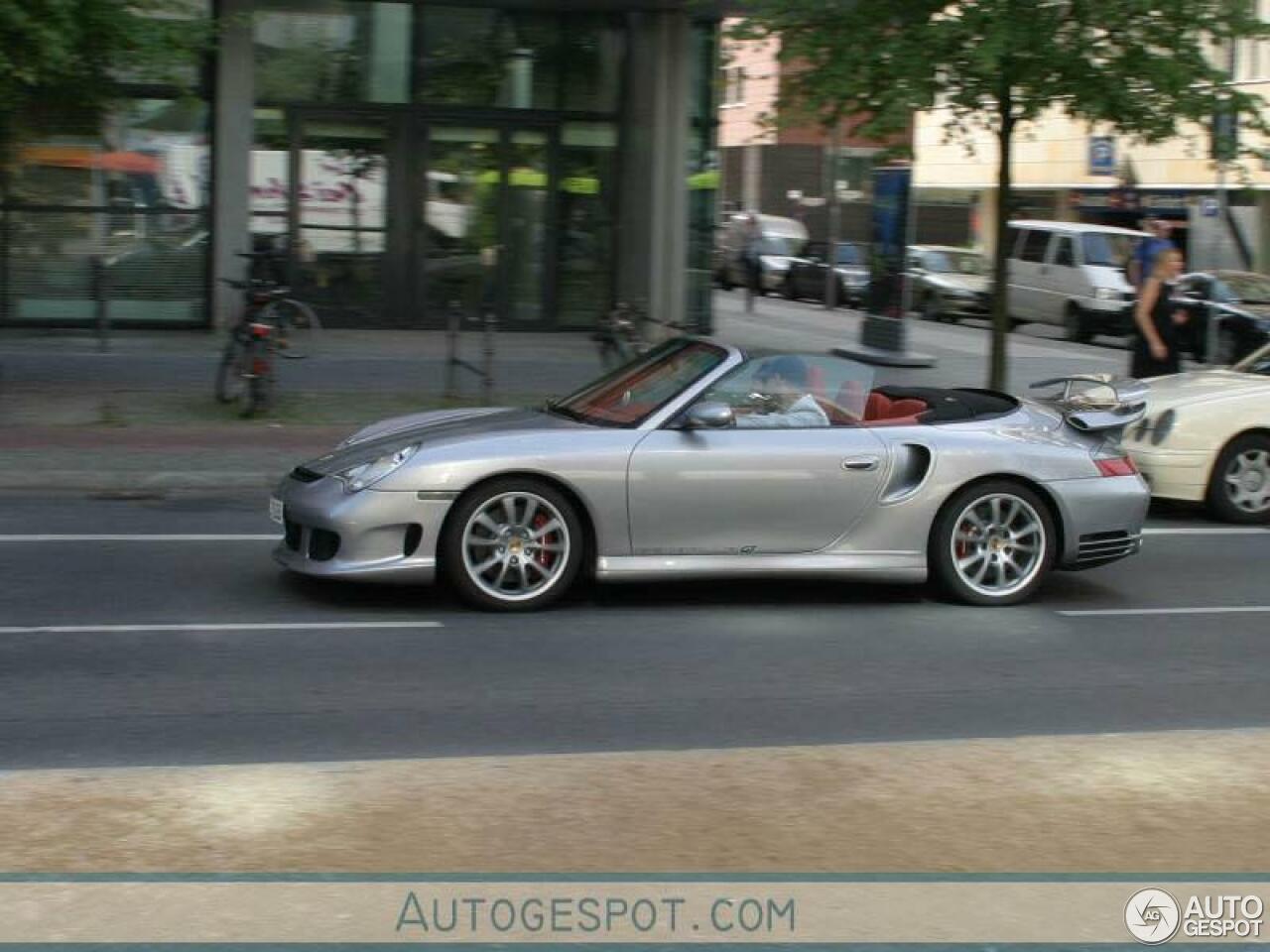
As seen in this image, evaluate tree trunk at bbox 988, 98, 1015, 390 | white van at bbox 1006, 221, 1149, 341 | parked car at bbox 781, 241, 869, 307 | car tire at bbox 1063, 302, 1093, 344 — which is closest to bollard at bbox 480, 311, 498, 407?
tree trunk at bbox 988, 98, 1015, 390

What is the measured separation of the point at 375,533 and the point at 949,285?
26.1 meters

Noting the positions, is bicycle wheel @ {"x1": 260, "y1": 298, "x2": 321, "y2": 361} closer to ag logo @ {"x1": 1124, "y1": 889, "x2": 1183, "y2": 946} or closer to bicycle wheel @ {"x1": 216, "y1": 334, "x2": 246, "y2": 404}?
bicycle wheel @ {"x1": 216, "y1": 334, "x2": 246, "y2": 404}

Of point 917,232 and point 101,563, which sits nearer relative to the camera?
point 101,563

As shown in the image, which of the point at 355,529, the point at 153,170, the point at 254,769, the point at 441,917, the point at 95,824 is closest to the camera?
the point at 441,917

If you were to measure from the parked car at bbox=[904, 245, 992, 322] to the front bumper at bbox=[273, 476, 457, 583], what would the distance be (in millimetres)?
25087

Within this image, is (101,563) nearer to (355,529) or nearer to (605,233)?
(355,529)

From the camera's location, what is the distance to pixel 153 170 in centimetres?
2169

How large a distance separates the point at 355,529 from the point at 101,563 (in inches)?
87.2

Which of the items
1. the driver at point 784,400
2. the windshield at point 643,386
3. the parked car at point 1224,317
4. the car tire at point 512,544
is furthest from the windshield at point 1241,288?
the car tire at point 512,544

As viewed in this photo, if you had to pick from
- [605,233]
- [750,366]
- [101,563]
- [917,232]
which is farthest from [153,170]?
[917,232]

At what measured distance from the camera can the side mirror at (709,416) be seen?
8766 millimetres

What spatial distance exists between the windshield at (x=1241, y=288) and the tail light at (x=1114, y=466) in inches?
684

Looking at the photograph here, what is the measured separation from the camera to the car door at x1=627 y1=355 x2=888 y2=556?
874 centimetres

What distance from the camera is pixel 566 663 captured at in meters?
7.83
